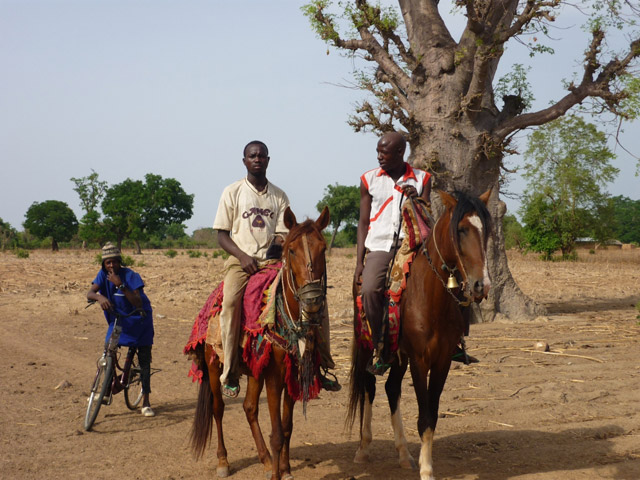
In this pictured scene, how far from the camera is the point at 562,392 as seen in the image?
24.9 ft

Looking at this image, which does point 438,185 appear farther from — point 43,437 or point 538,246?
point 538,246

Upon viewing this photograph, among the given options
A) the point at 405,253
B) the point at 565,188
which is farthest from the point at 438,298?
the point at 565,188

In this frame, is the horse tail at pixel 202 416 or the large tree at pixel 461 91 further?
the large tree at pixel 461 91

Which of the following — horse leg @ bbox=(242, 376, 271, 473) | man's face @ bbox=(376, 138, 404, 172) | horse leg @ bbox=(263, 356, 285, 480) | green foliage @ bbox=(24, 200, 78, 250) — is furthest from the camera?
green foliage @ bbox=(24, 200, 78, 250)

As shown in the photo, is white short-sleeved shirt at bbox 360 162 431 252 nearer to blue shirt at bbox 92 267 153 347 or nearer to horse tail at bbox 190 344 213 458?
horse tail at bbox 190 344 213 458

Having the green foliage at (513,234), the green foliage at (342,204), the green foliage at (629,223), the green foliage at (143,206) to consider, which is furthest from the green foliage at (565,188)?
the green foliage at (629,223)

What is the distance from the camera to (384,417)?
287 inches

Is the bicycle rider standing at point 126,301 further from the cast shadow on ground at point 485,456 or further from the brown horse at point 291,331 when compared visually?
the cast shadow on ground at point 485,456

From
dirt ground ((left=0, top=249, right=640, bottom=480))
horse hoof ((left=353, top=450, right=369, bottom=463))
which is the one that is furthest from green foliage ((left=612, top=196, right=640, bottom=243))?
horse hoof ((left=353, top=450, right=369, bottom=463))

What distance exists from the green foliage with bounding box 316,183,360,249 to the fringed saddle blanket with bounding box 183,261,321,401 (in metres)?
49.8

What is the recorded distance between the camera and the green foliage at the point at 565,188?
37844 millimetres

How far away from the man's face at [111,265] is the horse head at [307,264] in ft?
11.4

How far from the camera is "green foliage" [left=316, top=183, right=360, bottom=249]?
2228 inches

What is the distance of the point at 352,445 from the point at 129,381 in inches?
121
